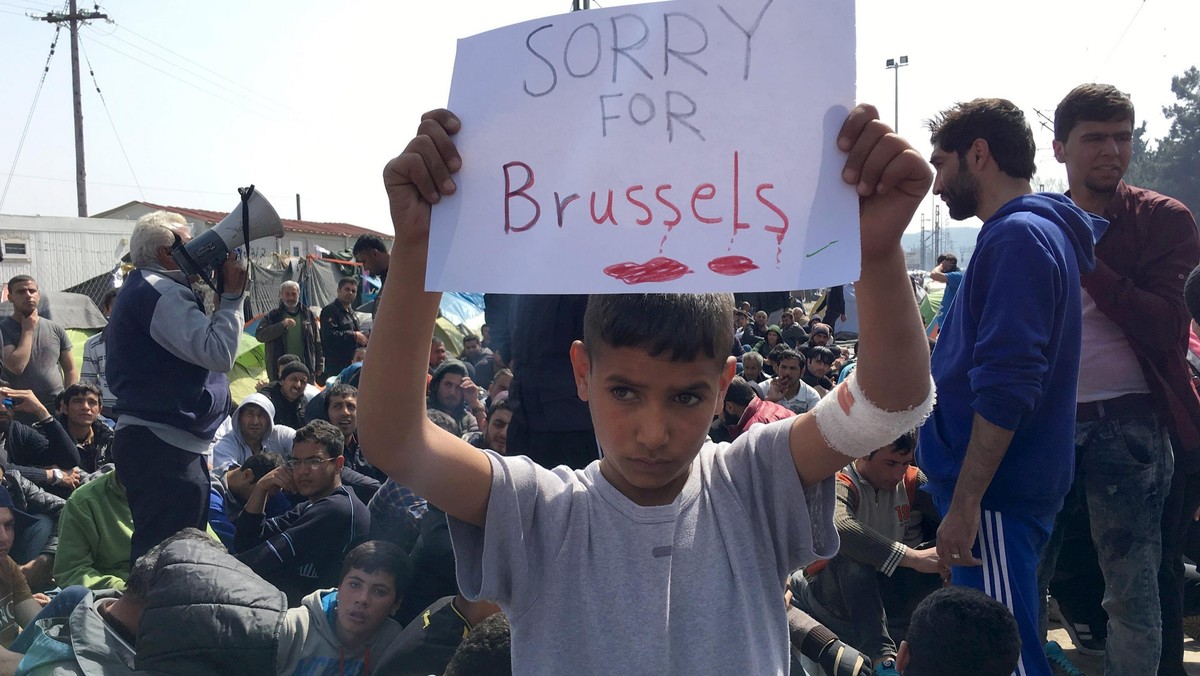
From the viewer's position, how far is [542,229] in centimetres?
130

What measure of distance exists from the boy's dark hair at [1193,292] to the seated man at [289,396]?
5.90m

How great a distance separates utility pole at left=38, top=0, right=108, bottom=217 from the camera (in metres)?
23.7

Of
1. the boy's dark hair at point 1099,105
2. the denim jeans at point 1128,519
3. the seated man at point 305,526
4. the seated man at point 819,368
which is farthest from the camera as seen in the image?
the seated man at point 819,368

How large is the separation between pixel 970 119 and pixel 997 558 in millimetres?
1210

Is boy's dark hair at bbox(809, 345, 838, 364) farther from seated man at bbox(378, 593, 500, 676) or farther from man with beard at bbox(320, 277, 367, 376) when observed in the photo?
seated man at bbox(378, 593, 500, 676)

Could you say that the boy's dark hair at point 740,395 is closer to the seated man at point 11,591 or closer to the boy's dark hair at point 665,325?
the seated man at point 11,591

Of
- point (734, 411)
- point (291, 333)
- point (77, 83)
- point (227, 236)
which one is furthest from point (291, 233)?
point (227, 236)

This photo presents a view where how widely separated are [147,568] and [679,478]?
262 centimetres

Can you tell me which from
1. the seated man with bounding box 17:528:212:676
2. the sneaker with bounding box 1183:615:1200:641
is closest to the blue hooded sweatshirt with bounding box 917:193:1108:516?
the sneaker with bounding box 1183:615:1200:641

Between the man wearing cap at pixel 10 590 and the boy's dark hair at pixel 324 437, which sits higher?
the boy's dark hair at pixel 324 437

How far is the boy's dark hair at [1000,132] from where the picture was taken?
2.61 metres

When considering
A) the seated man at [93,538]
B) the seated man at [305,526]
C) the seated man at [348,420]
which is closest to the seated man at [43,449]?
the seated man at [93,538]

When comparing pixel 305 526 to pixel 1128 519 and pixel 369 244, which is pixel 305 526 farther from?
pixel 1128 519

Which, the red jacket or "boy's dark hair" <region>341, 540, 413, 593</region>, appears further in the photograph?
"boy's dark hair" <region>341, 540, 413, 593</region>
